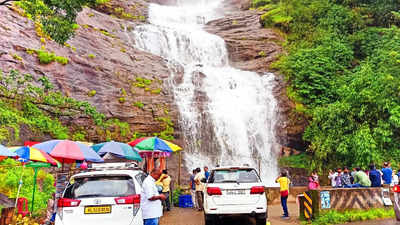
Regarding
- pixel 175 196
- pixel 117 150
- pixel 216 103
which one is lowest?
pixel 175 196

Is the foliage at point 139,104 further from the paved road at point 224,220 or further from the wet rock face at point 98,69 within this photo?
the paved road at point 224,220

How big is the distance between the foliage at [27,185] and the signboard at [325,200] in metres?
9.12

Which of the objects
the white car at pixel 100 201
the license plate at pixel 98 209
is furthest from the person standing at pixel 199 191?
the license plate at pixel 98 209

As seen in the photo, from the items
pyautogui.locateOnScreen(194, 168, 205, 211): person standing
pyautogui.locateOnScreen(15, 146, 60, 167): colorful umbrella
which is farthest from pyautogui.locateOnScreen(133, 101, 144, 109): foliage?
pyautogui.locateOnScreen(15, 146, 60, 167): colorful umbrella

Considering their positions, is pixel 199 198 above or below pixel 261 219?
above

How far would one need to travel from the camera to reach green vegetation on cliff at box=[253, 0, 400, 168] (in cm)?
2205

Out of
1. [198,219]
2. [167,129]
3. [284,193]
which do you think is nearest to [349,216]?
[284,193]

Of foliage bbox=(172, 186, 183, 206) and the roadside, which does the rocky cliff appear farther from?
the roadside

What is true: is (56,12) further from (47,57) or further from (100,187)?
(47,57)

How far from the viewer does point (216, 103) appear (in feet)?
88.5

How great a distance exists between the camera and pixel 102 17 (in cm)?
3441

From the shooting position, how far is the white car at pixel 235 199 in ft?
31.8

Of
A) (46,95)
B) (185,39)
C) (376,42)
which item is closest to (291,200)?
(46,95)

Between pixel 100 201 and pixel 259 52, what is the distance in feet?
97.8
